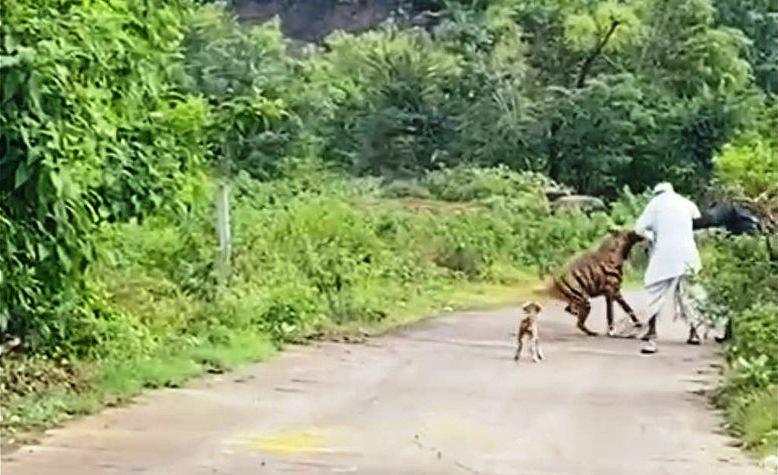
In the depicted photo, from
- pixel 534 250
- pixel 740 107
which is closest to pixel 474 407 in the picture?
pixel 534 250

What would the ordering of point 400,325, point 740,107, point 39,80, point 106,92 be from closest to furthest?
point 39,80
point 106,92
point 400,325
point 740,107

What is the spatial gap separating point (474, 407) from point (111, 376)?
223 cm

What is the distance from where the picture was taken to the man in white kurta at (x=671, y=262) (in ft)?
43.8

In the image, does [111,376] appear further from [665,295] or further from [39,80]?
[665,295]

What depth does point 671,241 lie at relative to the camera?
1341 centimetres

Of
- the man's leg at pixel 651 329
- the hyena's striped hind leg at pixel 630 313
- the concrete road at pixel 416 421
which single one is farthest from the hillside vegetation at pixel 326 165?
the hyena's striped hind leg at pixel 630 313

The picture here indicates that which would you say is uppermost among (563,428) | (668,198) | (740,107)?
(740,107)

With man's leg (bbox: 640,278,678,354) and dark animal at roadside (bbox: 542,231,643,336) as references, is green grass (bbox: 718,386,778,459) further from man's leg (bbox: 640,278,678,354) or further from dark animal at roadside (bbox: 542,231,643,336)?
dark animal at roadside (bbox: 542,231,643,336)

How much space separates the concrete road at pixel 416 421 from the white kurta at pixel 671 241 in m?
0.86

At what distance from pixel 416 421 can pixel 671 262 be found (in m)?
5.27

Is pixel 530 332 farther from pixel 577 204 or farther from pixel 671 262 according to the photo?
pixel 577 204

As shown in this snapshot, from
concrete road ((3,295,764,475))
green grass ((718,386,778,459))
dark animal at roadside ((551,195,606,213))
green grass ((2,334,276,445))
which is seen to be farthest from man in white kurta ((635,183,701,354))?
dark animal at roadside ((551,195,606,213))

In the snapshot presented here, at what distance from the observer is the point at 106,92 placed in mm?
9211

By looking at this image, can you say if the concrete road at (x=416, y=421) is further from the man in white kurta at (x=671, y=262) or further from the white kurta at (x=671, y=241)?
the white kurta at (x=671, y=241)
